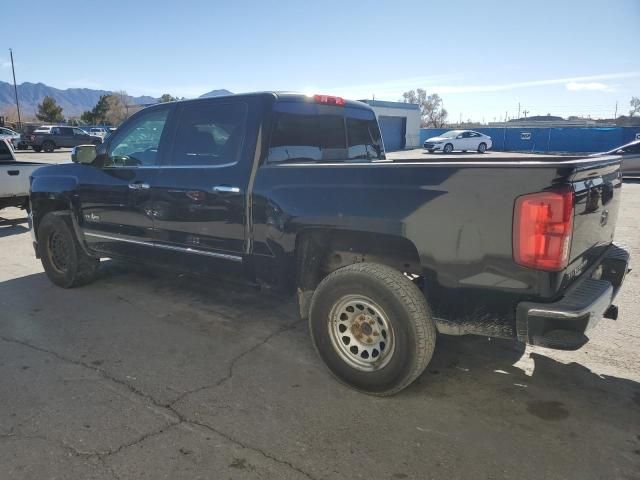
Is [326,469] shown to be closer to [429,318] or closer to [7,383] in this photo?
[429,318]

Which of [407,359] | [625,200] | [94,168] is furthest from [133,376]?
[625,200]

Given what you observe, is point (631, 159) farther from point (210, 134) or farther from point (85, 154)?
point (85, 154)

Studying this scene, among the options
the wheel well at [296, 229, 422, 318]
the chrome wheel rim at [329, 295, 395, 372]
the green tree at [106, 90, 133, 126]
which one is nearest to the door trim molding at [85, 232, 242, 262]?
the wheel well at [296, 229, 422, 318]

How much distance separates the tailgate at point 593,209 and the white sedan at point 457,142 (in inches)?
1262

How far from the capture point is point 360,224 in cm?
306

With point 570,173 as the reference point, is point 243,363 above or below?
below

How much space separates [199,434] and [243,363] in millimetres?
918

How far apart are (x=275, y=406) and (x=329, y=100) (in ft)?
8.22

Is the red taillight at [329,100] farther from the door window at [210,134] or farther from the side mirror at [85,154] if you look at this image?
the side mirror at [85,154]

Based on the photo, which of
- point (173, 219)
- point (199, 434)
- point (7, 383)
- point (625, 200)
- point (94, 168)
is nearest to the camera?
point (199, 434)

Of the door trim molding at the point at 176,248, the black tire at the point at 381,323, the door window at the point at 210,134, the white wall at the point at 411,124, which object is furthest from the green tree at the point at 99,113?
the black tire at the point at 381,323

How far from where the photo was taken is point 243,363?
3639 millimetres

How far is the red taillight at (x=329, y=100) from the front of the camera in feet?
13.4

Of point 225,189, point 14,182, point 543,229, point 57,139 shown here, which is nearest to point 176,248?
point 225,189
